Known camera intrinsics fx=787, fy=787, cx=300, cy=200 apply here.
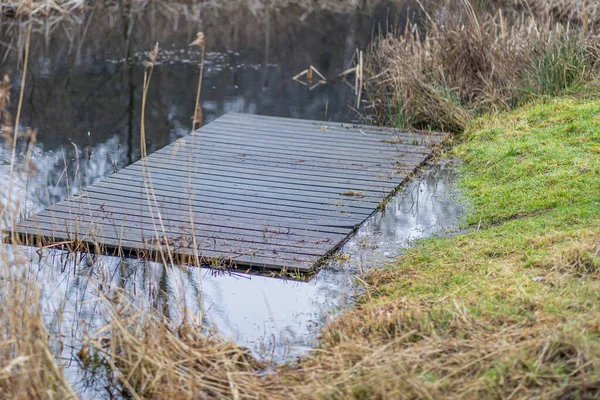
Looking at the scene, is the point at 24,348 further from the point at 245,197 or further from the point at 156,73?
the point at 156,73

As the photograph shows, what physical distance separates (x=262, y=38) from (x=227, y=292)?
8695 mm

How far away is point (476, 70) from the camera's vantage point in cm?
750

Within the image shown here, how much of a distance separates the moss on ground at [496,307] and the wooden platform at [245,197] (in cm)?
63

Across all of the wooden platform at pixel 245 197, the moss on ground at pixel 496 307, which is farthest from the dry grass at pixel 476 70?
the moss on ground at pixel 496 307

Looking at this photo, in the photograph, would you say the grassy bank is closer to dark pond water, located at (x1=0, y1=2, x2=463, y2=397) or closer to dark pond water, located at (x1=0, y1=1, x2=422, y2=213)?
dark pond water, located at (x1=0, y1=2, x2=463, y2=397)

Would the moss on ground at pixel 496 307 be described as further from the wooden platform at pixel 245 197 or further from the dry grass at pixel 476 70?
the dry grass at pixel 476 70

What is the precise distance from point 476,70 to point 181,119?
290cm

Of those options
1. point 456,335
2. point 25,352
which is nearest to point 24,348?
point 25,352

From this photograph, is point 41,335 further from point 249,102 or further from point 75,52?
point 75,52

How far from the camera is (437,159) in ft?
20.4

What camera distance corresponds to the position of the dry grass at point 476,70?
283 inches

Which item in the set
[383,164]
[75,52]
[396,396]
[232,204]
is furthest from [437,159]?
[75,52]

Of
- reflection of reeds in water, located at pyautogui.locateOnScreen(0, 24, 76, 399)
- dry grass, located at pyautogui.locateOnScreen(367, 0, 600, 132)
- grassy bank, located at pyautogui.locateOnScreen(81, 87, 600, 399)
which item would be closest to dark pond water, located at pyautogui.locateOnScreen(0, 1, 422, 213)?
dry grass, located at pyautogui.locateOnScreen(367, 0, 600, 132)

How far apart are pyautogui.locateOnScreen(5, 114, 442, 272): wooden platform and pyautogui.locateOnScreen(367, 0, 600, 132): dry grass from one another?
477 millimetres
